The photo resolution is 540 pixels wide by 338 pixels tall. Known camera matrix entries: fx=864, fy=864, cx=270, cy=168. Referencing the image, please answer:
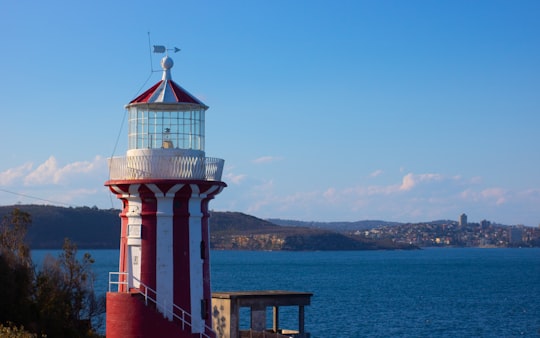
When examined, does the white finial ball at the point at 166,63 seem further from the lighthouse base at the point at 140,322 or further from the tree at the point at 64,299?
the tree at the point at 64,299

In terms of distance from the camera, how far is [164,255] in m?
14.9

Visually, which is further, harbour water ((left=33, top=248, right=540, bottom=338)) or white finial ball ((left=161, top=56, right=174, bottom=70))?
harbour water ((left=33, top=248, right=540, bottom=338))

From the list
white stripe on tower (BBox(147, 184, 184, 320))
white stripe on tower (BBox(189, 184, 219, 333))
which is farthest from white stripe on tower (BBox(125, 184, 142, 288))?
white stripe on tower (BBox(189, 184, 219, 333))

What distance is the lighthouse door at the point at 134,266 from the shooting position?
1495 cm

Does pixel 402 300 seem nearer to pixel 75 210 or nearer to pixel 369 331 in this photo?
pixel 369 331

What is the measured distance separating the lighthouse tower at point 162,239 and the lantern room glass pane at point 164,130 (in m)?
0.19

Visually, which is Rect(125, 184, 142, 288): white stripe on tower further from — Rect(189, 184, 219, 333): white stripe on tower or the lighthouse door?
Rect(189, 184, 219, 333): white stripe on tower

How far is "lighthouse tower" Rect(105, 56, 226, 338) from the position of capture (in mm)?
14734

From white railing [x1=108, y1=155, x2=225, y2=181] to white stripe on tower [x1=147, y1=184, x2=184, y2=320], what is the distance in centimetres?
38

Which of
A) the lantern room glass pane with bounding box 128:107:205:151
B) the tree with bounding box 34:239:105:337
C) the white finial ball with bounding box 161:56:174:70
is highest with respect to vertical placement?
the white finial ball with bounding box 161:56:174:70

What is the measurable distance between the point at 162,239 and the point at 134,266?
0.71 meters

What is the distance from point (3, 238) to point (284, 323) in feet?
86.7

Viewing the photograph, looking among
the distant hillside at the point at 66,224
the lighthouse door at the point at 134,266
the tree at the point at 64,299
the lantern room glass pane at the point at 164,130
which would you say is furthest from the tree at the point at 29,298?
the distant hillside at the point at 66,224

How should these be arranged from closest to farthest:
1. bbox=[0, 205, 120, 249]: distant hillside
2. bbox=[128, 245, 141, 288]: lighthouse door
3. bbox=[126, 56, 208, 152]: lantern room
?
bbox=[128, 245, 141, 288]: lighthouse door < bbox=[126, 56, 208, 152]: lantern room < bbox=[0, 205, 120, 249]: distant hillside
